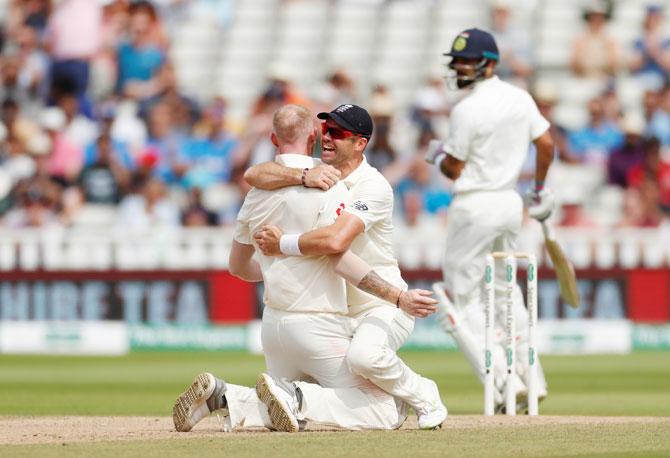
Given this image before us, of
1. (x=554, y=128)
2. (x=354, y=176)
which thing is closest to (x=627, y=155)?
(x=554, y=128)

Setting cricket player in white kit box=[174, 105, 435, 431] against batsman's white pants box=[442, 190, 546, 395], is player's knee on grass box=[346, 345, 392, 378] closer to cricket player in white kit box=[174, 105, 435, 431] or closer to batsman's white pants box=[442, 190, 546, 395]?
cricket player in white kit box=[174, 105, 435, 431]

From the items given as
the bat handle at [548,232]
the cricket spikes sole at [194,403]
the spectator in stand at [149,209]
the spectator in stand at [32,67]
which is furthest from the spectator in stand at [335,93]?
the cricket spikes sole at [194,403]

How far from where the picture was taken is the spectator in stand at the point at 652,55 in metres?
16.7

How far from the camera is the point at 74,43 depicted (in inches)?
709

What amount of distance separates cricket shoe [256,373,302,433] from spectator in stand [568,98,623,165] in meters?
9.37

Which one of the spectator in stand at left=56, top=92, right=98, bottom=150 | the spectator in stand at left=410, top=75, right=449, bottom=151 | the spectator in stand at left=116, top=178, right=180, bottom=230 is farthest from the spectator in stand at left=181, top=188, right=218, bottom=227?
the spectator in stand at left=410, top=75, right=449, bottom=151

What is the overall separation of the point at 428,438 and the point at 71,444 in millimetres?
1451

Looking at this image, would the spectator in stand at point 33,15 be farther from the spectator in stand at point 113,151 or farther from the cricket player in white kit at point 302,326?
the cricket player in white kit at point 302,326

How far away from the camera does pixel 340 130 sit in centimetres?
730

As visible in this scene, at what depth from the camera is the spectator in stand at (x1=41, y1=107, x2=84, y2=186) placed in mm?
16797

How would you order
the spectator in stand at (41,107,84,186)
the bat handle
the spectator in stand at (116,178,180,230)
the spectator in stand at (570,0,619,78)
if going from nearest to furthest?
the bat handle, the spectator in stand at (116,178,180,230), the spectator in stand at (41,107,84,186), the spectator in stand at (570,0,619,78)

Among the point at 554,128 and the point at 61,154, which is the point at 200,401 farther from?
the point at 61,154

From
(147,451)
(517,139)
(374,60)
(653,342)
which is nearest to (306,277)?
(147,451)

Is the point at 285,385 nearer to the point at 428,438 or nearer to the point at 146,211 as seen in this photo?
the point at 428,438
